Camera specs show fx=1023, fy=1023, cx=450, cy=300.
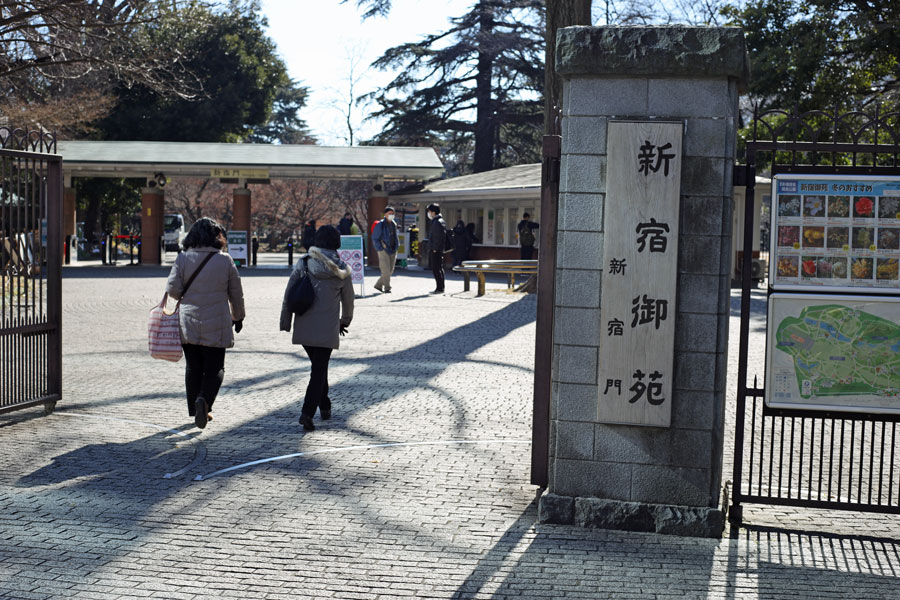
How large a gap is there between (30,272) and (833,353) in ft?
20.4

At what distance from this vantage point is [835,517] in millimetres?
6051

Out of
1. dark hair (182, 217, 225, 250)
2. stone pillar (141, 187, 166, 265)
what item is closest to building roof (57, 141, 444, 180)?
stone pillar (141, 187, 166, 265)

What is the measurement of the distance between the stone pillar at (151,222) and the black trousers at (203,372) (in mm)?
27350

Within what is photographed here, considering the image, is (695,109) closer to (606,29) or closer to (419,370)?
(606,29)

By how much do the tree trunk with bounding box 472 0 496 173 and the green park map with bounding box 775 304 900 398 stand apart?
127 ft

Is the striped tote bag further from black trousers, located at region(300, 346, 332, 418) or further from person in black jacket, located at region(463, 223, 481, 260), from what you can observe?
person in black jacket, located at region(463, 223, 481, 260)

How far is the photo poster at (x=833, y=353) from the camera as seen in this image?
558 centimetres

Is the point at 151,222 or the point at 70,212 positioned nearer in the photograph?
the point at 151,222

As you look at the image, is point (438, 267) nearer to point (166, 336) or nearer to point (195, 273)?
point (166, 336)

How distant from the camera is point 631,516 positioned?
5.58m

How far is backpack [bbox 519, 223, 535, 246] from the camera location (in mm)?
29188

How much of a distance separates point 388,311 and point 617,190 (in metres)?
13.2

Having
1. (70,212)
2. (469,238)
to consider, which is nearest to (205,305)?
(469,238)

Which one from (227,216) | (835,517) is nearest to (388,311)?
(835,517)
